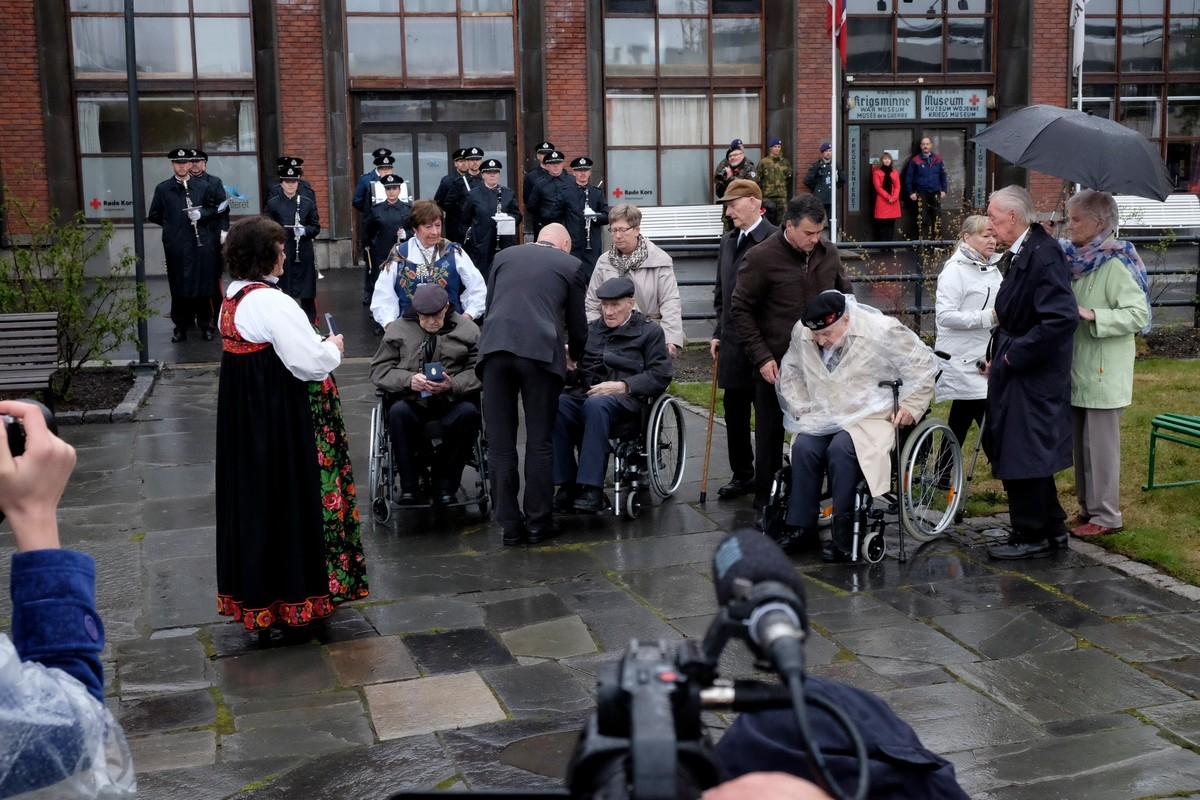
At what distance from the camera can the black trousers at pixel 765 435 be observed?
25.1 ft

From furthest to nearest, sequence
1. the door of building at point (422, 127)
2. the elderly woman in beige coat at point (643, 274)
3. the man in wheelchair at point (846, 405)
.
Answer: the door of building at point (422, 127) < the elderly woman in beige coat at point (643, 274) < the man in wheelchair at point (846, 405)

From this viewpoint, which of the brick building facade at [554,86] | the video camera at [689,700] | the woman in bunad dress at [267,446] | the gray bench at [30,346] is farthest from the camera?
the brick building facade at [554,86]

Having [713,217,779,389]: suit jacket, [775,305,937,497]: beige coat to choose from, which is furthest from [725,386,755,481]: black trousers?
[775,305,937,497]: beige coat

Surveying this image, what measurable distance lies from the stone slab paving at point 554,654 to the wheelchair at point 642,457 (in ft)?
0.46

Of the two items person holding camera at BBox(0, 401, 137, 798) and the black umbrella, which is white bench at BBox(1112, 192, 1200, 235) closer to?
the black umbrella

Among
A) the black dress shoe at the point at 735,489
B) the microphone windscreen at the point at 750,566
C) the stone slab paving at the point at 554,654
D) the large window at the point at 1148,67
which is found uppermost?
the large window at the point at 1148,67

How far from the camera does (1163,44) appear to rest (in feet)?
80.6

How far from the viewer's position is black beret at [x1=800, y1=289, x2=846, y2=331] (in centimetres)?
692

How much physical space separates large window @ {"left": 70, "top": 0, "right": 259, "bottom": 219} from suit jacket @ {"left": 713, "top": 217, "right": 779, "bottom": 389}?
47.4 ft

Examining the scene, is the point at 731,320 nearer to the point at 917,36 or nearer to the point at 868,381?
the point at 868,381

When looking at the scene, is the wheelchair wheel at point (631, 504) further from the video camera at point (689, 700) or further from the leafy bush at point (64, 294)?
the video camera at point (689, 700)

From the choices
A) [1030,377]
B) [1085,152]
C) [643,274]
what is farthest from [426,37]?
[1030,377]

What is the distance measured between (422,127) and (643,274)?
13.9 m

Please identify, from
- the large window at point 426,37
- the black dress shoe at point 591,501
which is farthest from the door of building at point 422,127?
the black dress shoe at point 591,501
